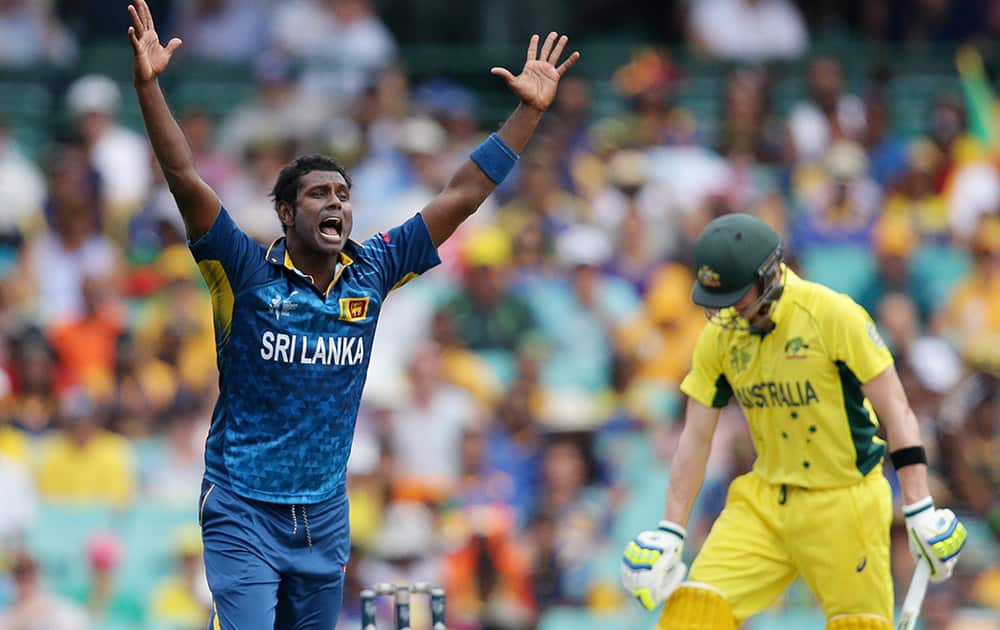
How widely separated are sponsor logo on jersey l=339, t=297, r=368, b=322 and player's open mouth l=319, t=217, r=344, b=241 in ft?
0.83

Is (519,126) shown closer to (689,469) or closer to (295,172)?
(295,172)

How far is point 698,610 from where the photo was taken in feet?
25.0

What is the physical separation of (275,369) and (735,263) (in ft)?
6.56

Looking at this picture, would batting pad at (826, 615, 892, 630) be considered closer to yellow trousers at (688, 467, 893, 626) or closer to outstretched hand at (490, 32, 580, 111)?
yellow trousers at (688, 467, 893, 626)

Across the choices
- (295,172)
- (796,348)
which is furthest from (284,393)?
(796,348)

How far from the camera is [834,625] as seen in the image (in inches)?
Answer: 301

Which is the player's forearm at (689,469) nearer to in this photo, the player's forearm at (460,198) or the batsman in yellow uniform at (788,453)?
the batsman in yellow uniform at (788,453)

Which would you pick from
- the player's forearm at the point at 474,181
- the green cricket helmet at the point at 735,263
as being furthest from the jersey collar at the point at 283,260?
the green cricket helmet at the point at 735,263

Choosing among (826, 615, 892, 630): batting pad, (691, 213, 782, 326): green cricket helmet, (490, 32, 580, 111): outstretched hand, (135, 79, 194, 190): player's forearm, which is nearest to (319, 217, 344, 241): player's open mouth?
(135, 79, 194, 190): player's forearm

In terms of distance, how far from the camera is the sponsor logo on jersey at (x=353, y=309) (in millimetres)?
6816

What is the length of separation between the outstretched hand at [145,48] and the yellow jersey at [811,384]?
2810 millimetres

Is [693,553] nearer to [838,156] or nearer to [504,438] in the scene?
[504,438]

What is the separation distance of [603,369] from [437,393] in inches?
51.1

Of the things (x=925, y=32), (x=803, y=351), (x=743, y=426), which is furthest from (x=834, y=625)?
(x=925, y=32)
